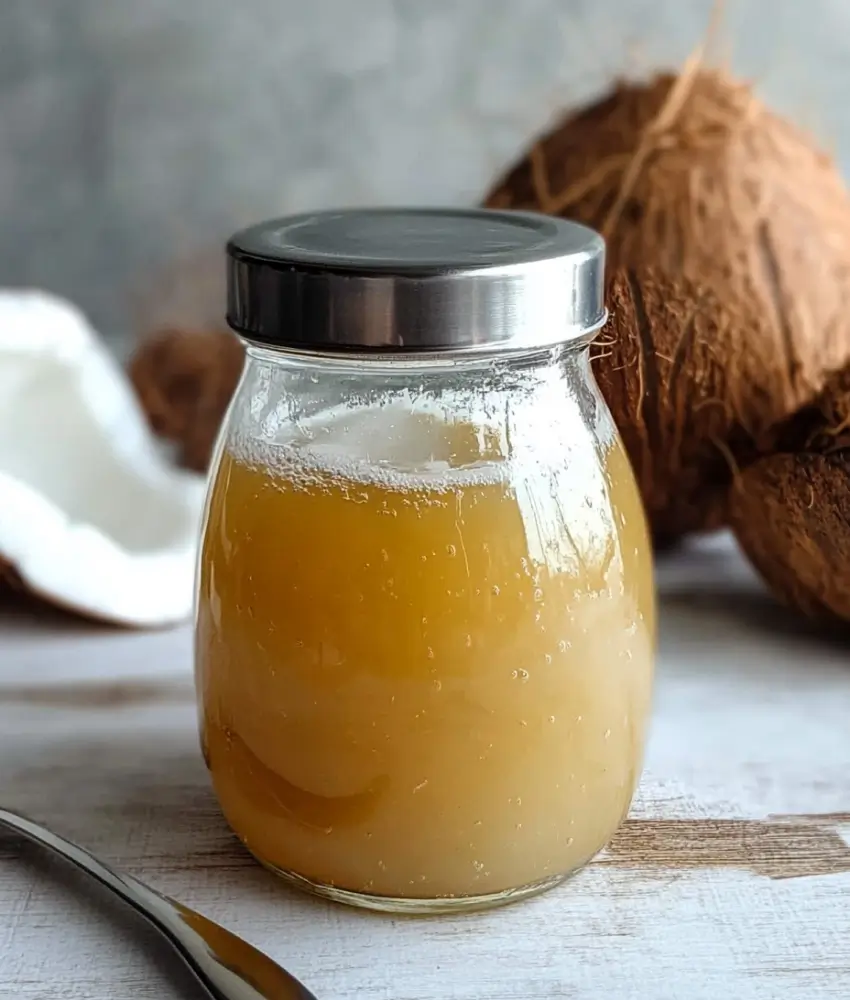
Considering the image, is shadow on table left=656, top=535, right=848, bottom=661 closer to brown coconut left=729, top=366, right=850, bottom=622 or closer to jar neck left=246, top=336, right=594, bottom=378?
brown coconut left=729, top=366, right=850, bottom=622

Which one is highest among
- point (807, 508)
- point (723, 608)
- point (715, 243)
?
point (715, 243)

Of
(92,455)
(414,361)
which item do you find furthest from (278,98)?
(414,361)

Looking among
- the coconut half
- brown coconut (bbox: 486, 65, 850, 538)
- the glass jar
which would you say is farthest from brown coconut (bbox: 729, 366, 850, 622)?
the coconut half

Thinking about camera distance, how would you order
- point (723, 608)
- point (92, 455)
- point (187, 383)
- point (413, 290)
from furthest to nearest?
point (187, 383), point (92, 455), point (723, 608), point (413, 290)

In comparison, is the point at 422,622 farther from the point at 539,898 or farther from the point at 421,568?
the point at 539,898

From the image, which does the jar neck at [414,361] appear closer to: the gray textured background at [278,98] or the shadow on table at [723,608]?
the shadow on table at [723,608]
